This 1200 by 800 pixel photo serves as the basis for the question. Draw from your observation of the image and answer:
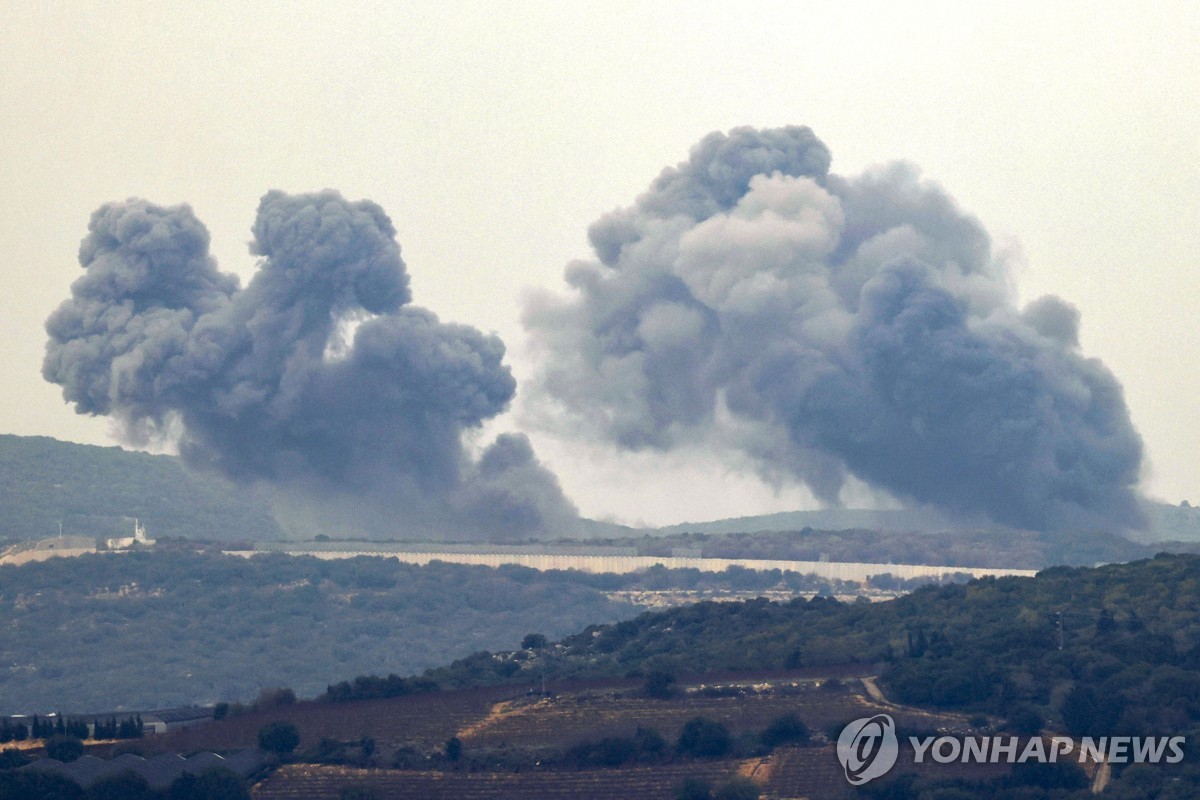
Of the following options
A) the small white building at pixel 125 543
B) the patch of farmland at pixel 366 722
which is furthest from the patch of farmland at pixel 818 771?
the small white building at pixel 125 543

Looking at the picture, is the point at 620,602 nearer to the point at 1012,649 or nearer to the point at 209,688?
the point at 209,688

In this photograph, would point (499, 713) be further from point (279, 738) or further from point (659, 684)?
point (279, 738)

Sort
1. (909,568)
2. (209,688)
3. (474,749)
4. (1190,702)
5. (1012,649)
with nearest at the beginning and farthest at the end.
Answer: (1190,702)
(474,749)
(1012,649)
(209,688)
(909,568)

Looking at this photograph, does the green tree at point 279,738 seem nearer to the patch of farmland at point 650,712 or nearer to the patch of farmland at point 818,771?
the patch of farmland at point 650,712

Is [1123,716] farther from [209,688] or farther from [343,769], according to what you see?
[209,688]

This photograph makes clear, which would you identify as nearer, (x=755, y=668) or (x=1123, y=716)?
(x=1123, y=716)

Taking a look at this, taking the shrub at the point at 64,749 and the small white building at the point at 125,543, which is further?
the small white building at the point at 125,543

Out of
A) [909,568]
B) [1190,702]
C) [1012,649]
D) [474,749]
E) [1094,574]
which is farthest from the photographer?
[909,568]

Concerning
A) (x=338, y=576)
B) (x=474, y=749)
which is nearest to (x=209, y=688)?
(x=338, y=576)
